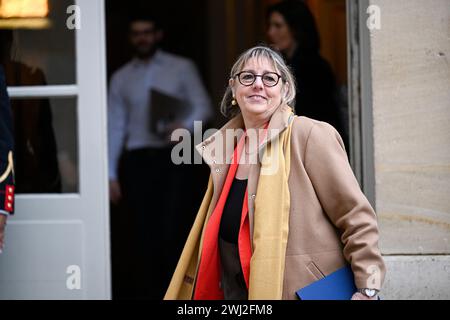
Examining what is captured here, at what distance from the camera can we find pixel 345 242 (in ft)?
9.43

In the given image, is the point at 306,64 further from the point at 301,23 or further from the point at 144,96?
the point at 144,96

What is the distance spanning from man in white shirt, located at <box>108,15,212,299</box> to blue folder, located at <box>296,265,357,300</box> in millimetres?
2934

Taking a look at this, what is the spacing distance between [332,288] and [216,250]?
50 cm

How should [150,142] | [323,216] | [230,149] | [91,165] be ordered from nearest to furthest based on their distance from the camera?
1. [323,216]
2. [230,149]
3. [91,165]
4. [150,142]

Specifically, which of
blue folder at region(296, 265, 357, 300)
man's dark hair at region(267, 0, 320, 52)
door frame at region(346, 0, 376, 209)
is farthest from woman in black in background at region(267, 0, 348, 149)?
blue folder at region(296, 265, 357, 300)

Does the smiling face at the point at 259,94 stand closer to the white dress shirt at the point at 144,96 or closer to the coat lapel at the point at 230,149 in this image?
the coat lapel at the point at 230,149

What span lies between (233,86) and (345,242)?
86cm

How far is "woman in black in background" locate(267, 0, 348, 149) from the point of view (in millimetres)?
5027

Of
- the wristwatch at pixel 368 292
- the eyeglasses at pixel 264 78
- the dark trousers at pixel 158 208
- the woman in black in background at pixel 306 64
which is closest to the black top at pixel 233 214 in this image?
the eyeglasses at pixel 264 78

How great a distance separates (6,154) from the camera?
149 inches

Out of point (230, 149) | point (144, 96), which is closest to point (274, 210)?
point (230, 149)

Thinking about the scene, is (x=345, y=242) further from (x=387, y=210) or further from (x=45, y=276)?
(x=45, y=276)

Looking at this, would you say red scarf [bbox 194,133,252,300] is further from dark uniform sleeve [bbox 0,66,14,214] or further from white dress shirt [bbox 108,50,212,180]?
white dress shirt [bbox 108,50,212,180]

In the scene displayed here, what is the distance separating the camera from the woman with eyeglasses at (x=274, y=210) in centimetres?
285
